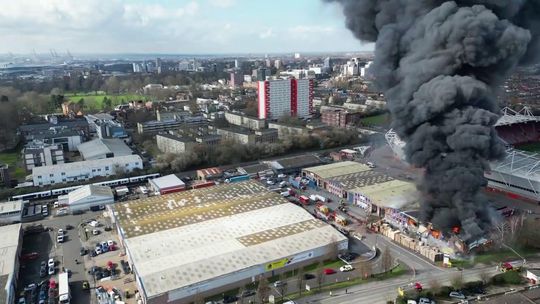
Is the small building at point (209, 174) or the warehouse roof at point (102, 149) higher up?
the warehouse roof at point (102, 149)

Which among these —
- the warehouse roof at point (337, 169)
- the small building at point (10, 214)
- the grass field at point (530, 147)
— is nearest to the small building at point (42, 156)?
the small building at point (10, 214)

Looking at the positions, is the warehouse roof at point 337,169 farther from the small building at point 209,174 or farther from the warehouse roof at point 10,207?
the warehouse roof at point 10,207

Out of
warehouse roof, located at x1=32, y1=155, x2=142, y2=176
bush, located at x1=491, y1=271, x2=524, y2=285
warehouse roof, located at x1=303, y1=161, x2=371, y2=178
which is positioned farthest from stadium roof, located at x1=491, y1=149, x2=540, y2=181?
warehouse roof, located at x1=32, y1=155, x2=142, y2=176

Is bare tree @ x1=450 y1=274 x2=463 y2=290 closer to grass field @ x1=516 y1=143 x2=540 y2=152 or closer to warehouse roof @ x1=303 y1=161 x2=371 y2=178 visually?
warehouse roof @ x1=303 y1=161 x2=371 y2=178

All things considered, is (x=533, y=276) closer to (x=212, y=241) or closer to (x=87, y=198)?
(x=212, y=241)

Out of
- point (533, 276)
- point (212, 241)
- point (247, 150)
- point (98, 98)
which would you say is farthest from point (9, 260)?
point (98, 98)

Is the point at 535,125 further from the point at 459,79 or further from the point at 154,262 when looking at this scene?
the point at 154,262

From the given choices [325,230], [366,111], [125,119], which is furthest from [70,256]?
[366,111]
